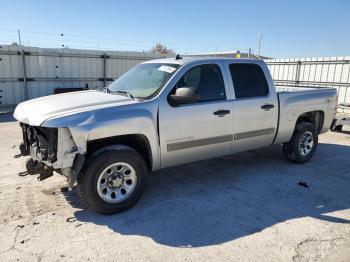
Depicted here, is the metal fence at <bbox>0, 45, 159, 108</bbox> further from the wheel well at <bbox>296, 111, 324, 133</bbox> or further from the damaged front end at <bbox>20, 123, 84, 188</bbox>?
the damaged front end at <bbox>20, 123, 84, 188</bbox>

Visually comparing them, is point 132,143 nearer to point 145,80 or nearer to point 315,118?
point 145,80

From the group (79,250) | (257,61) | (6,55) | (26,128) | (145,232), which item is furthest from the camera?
(6,55)

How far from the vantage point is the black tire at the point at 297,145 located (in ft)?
20.0

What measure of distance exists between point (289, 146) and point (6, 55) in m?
11.9

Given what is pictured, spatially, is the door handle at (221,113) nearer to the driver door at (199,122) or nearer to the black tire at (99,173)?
the driver door at (199,122)

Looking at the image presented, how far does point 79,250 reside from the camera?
3.31 metres

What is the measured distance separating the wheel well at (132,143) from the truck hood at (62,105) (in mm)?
445

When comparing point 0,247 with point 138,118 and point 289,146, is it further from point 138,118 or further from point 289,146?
point 289,146

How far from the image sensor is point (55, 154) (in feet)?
12.6

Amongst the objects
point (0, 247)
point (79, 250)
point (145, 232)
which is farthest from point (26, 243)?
point (145, 232)

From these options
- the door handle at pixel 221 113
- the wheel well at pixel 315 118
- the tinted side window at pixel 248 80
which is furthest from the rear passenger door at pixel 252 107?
the wheel well at pixel 315 118

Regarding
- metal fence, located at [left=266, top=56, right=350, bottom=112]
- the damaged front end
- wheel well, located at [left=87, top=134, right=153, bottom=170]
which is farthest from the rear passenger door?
metal fence, located at [left=266, top=56, right=350, bottom=112]

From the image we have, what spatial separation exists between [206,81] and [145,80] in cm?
91

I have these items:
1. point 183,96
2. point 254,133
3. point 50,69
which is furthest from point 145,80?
point 50,69
